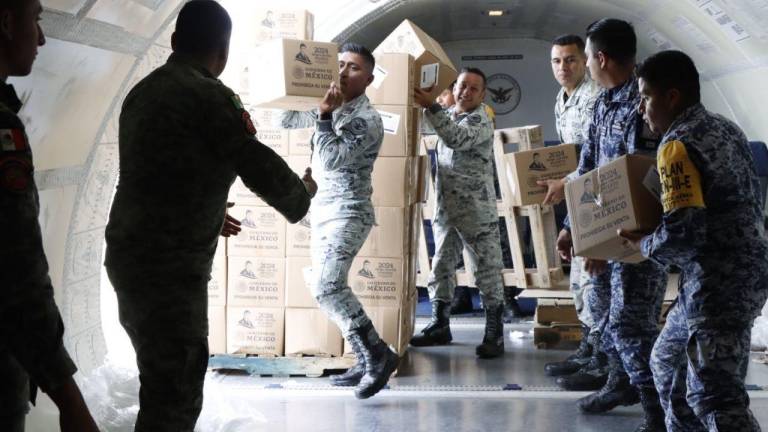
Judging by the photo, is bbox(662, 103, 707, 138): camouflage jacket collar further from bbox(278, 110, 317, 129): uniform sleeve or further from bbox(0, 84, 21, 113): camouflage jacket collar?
bbox(278, 110, 317, 129): uniform sleeve

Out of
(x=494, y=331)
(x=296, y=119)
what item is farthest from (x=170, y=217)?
(x=494, y=331)

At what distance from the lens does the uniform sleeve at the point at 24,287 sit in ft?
A: 5.61

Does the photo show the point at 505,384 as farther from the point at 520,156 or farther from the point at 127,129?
the point at 127,129

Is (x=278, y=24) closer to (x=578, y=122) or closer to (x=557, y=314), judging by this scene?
(x=578, y=122)

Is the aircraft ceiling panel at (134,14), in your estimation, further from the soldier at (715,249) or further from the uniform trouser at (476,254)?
the uniform trouser at (476,254)

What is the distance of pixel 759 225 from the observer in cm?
284

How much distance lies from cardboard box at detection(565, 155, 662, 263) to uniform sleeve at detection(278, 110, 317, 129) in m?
2.00

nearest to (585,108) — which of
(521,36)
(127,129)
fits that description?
(127,129)

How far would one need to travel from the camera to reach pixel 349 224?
476 centimetres

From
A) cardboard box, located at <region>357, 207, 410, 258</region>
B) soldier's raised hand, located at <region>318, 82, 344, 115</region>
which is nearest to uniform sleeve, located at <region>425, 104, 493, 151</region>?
cardboard box, located at <region>357, 207, 410, 258</region>

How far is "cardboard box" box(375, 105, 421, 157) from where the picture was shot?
5398 millimetres

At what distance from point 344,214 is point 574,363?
→ 6.19ft

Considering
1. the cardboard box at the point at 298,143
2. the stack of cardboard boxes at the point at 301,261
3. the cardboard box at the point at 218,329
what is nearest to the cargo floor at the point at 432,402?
the cardboard box at the point at 218,329

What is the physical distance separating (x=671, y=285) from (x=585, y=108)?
6.00ft
